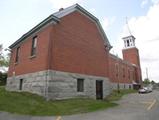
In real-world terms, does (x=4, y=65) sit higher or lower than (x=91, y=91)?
higher

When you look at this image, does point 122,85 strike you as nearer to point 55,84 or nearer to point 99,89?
point 99,89

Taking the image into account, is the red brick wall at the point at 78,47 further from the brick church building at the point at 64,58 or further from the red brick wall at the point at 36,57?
the red brick wall at the point at 36,57

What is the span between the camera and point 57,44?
15680 mm

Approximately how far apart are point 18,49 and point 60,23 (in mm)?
8604

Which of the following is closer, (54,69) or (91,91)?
(54,69)

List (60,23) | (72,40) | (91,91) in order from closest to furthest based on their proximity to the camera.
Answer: (60,23) → (72,40) → (91,91)

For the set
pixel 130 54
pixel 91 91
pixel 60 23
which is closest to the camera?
pixel 60 23

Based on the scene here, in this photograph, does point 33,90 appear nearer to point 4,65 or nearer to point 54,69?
point 54,69

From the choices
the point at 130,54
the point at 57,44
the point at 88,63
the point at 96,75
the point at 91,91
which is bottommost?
the point at 91,91

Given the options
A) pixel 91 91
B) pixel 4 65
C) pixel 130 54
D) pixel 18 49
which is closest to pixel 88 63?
pixel 91 91

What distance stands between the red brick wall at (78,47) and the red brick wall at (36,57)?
896mm

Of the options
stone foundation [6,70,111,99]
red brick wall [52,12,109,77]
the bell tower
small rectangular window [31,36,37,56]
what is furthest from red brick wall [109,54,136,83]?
small rectangular window [31,36,37,56]

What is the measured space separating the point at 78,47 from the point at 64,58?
9.09 feet

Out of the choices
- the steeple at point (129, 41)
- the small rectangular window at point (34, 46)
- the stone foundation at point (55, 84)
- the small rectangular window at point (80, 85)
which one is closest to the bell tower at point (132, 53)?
the steeple at point (129, 41)
